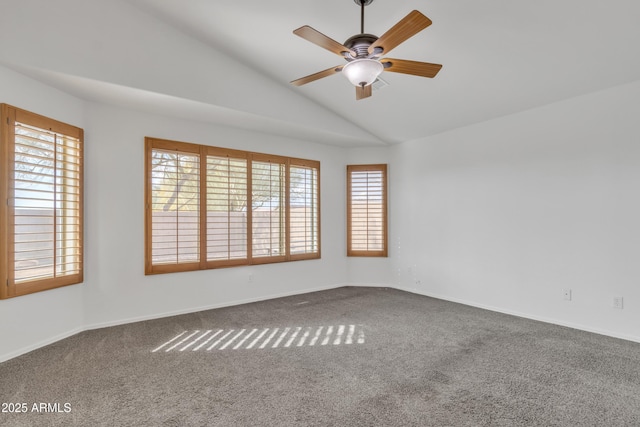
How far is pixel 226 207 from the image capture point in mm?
4699

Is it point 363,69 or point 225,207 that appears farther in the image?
point 225,207

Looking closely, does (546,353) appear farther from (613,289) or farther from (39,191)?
(39,191)

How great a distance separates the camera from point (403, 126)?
5039 mm

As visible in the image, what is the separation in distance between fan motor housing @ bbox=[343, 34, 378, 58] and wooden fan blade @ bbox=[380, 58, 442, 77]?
180 mm

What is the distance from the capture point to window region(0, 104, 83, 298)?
2990 mm

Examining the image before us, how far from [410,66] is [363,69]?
0.38 meters

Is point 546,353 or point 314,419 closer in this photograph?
point 314,419

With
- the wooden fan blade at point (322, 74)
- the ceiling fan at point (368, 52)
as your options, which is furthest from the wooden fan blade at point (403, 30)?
the wooden fan blade at point (322, 74)

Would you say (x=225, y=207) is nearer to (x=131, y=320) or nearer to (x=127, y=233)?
(x=127, y=233)

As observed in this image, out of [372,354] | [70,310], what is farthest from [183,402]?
[70,310]

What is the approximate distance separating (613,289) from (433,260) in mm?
2173

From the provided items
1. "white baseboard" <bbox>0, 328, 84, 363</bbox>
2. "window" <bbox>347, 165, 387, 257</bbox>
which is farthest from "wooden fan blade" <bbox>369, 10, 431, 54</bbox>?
"white baseboard" <bbox>0, 328, 84, 363</bbox>

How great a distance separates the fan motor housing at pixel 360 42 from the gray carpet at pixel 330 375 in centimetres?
240

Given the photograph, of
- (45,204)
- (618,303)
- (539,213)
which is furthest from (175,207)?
(618,303)
